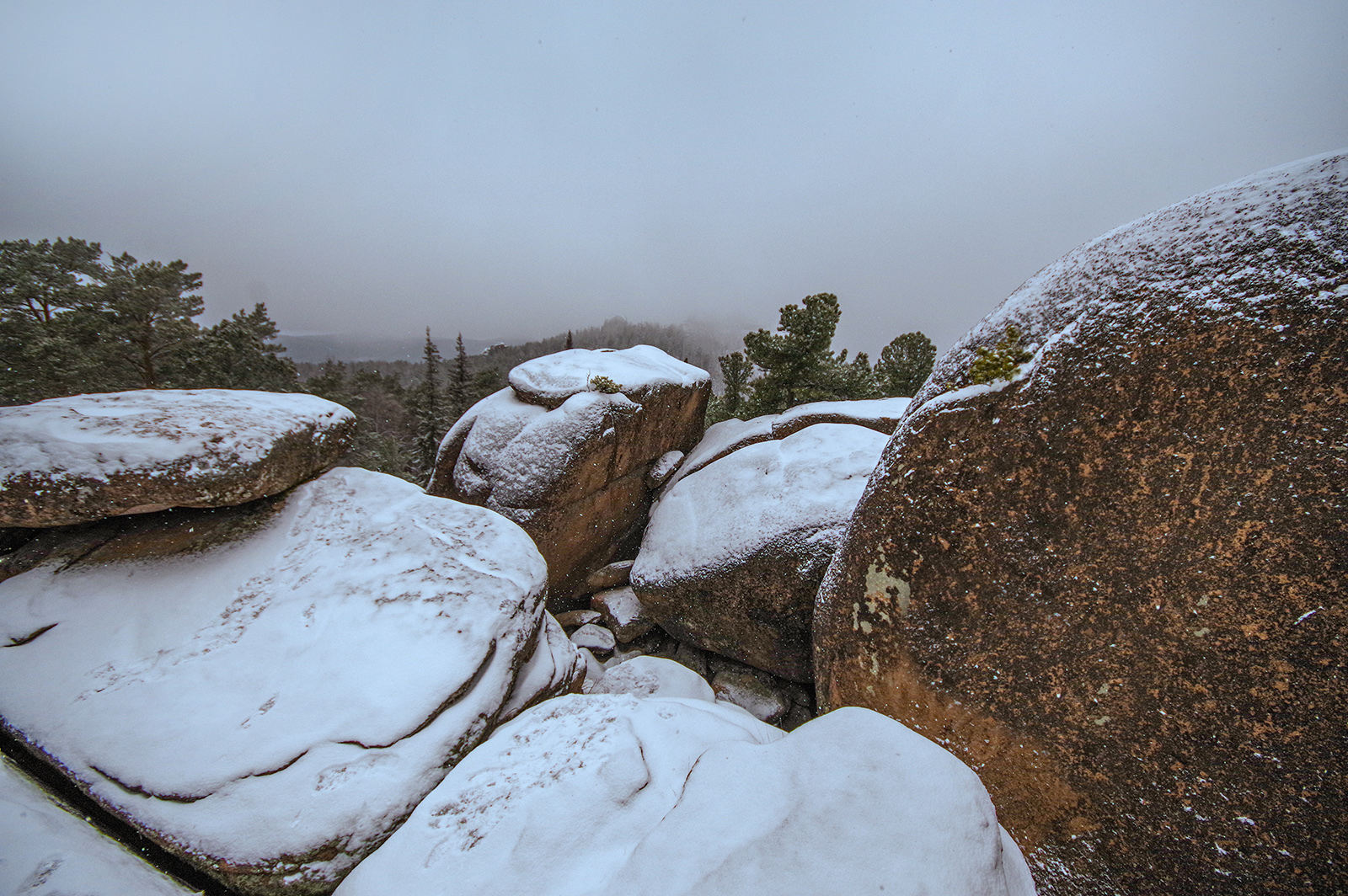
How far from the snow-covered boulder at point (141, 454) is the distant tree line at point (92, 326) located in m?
8.61

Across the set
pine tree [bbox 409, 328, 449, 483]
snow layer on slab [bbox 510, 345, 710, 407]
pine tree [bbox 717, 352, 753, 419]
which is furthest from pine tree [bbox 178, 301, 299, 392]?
pine tree [bbox 717, 352, 753, 419]

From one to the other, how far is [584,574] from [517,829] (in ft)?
20.9

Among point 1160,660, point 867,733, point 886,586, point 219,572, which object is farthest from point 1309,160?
point 219,572

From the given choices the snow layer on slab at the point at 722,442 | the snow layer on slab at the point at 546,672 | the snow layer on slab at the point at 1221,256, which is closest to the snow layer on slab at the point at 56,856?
the snow layer on slab at the point at 546,672

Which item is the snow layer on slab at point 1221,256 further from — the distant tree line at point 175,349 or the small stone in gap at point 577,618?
the distant tree line at point 175,349

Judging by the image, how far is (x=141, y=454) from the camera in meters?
3.62

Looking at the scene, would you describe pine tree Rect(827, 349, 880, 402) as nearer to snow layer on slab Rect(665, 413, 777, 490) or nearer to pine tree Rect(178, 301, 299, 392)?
snow layer on slab Rect(665, 413, 777, 490)

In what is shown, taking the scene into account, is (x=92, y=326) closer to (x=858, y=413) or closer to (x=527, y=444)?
(x=527, y=444)

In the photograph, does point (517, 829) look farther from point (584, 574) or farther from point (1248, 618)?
point (584, 574)

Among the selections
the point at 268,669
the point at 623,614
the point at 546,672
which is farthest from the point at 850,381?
the point at 268,669

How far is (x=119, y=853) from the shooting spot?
2580 mm

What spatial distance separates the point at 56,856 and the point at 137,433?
3.20 m

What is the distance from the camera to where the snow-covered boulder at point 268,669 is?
2.82 m

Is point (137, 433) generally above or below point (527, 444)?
above
